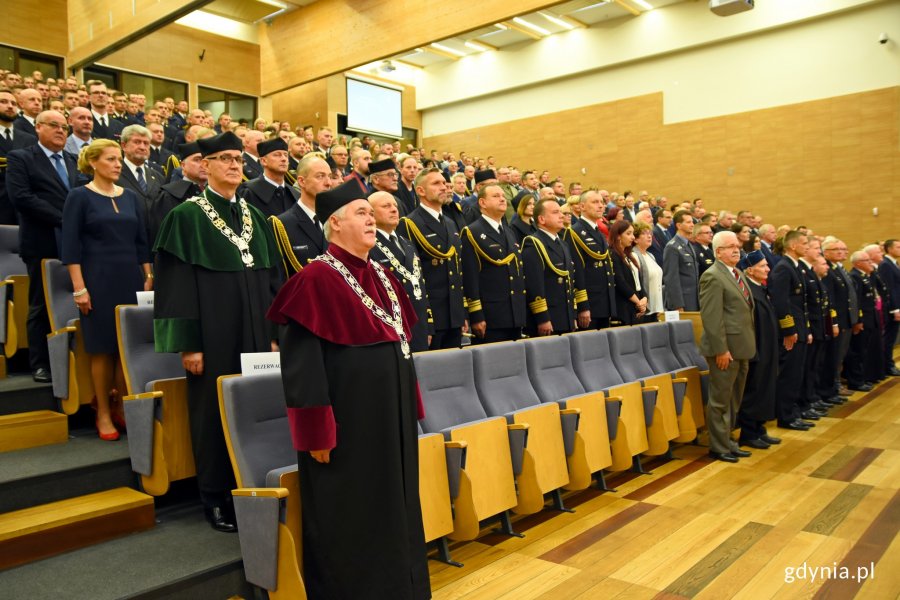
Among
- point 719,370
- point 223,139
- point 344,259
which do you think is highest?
point 223,139

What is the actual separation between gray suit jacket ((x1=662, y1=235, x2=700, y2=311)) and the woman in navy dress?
4453mm

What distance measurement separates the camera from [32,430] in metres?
2.91

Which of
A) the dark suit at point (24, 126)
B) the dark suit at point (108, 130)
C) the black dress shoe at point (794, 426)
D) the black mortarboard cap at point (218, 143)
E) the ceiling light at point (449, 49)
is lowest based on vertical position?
the black dress shoe at point (794, 426)

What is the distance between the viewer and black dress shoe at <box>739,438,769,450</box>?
4805 mm

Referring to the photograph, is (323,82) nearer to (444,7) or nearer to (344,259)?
(444,7)

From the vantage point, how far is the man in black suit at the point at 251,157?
529cm

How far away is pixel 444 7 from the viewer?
9.91 m

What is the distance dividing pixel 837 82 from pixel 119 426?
12.3 metres

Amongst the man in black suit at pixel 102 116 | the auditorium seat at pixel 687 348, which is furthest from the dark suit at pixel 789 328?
the man in black suit at pixel 102 116

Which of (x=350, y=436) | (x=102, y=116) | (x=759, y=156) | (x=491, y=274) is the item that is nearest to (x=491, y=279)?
(x=491, y=274)

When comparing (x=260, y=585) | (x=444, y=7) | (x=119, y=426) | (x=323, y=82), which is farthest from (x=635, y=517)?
(x=323, y=82)

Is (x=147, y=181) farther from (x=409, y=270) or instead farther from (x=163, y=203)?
(x=409, y=270)

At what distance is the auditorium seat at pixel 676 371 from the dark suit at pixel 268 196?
2589 mm

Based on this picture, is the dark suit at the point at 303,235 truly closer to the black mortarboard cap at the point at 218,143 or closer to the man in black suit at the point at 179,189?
the man in black suit at the point at 179,189
